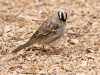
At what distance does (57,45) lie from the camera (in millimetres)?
7062

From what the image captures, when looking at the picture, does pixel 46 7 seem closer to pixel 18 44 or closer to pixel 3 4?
pixel 3 4

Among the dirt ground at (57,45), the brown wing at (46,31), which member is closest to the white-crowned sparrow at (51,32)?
the brown wing at (46,31)

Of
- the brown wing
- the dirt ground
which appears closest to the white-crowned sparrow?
the brown wing

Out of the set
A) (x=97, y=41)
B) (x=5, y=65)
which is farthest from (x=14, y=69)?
(x=97, y=41)

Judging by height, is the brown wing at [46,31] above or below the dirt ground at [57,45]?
above

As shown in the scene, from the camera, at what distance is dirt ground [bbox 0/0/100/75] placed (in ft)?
19.9

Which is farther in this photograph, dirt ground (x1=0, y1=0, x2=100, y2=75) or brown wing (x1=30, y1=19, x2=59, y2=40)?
brown wing (x1=30, y1=19, x2=59, y2=40)

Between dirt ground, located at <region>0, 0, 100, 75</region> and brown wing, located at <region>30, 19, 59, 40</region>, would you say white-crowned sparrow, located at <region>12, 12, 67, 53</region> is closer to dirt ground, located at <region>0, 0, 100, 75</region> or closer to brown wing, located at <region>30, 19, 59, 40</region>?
brown wing, located at <region>30, 19, 59, 40</region>

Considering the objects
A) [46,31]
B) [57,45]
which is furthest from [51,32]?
[57,45]

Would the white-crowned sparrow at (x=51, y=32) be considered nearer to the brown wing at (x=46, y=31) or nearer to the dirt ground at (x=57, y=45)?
the brown wing at (x=46, y=31)

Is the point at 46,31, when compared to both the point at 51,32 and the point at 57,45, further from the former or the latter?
the point at 57,45

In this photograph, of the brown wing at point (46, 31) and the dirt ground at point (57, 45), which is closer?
the dirt ground at point (57, 45)

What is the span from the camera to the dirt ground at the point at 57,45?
19.9 ft

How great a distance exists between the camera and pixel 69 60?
634 centimetres
